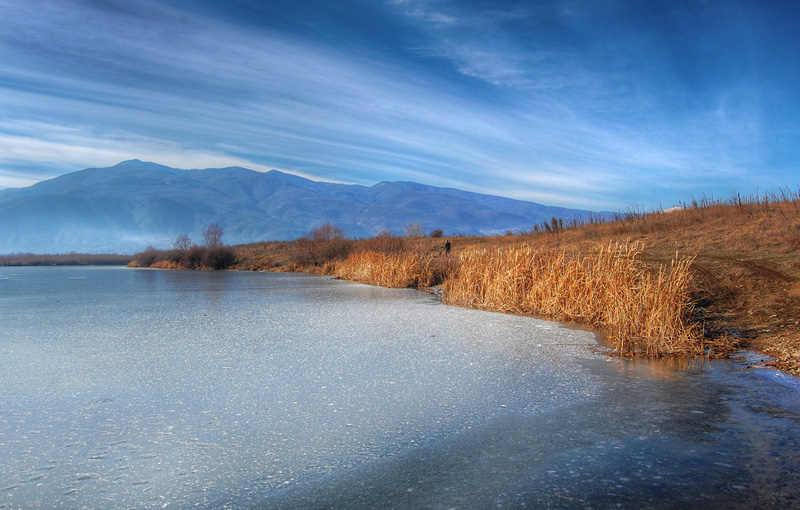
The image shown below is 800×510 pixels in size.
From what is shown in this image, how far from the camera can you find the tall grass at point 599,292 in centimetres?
698

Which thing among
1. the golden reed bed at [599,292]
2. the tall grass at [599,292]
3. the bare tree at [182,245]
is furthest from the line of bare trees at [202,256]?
the tall grass at [599,292]

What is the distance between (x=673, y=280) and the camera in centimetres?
746

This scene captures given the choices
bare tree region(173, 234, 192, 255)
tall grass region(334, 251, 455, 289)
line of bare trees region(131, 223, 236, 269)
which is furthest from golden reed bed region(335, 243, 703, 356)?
bare tree region(173, 234, 192, 255)

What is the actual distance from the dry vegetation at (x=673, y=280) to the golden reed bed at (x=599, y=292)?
0.02 m

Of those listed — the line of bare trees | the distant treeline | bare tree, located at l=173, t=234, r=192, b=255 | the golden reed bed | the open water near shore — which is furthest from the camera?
the distant treeline

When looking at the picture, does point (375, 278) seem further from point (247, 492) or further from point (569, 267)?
point (247, 492)

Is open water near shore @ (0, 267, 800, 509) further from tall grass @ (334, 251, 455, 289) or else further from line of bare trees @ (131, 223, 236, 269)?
line of bare trees @ (131, 223, 236, 269)

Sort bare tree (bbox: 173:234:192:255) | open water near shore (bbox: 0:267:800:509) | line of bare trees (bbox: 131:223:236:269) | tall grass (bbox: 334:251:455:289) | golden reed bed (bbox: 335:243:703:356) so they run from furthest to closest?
bare tree (bbox: 173:234:192:255), line of bare trees (bbox: 131:223:236:269), tall grass (bbox: 334:251:455:289), golden reed bed (bbox: 335:243:703:356), open water near shore (bbox: 0:267:800:509)

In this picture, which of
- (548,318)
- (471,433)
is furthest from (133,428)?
(548,318)

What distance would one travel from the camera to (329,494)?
2.79m

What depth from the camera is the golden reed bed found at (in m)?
6.96

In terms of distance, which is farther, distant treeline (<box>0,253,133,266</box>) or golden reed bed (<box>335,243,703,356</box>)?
distant treeline (<box>0,253,133,266</box>)

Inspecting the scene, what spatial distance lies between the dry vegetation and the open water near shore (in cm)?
110

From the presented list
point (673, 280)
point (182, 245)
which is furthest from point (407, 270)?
point (182, 245)
